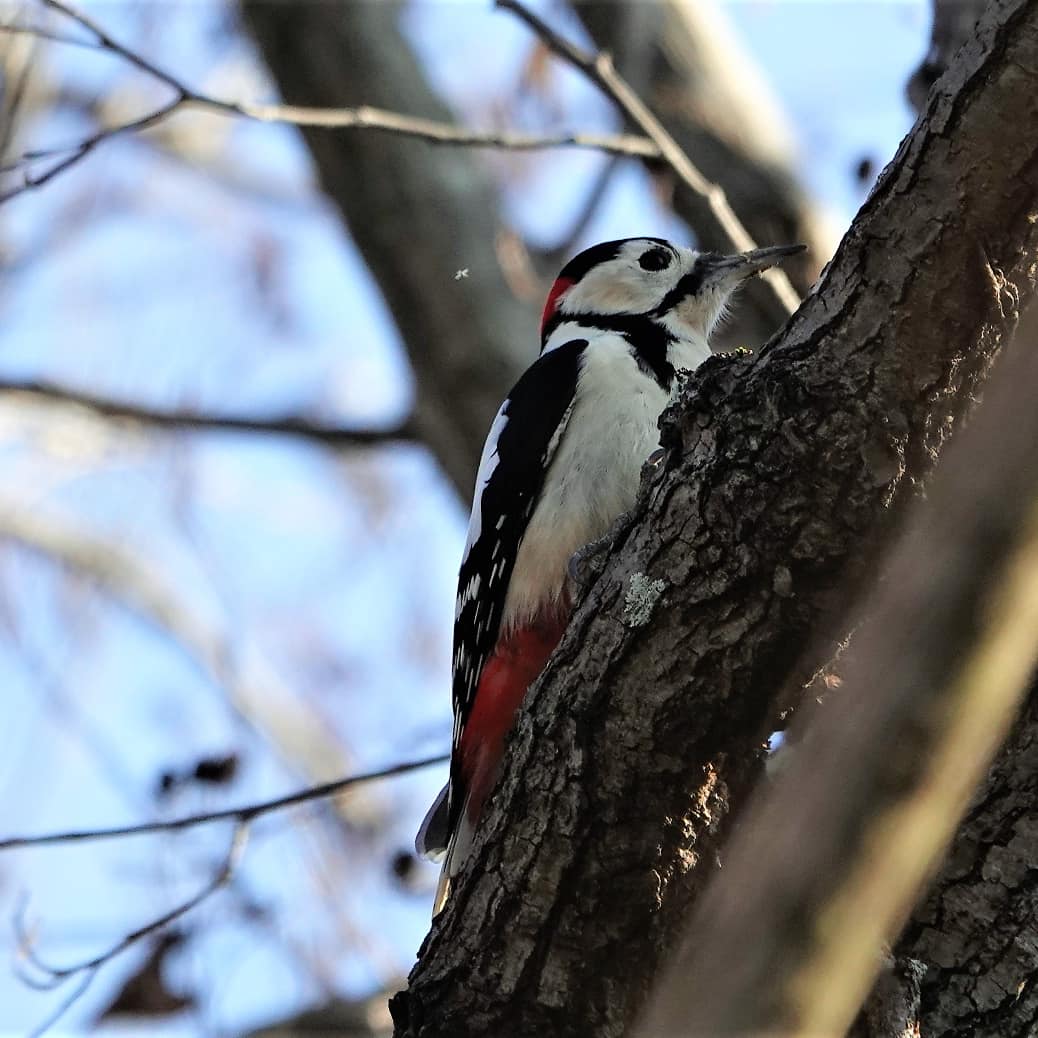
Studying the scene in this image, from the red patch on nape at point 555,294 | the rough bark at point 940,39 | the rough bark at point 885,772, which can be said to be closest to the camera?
the rough bark at point 885,772

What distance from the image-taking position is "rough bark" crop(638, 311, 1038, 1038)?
0.95 meters

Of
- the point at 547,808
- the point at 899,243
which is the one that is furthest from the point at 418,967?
the point at 899,243

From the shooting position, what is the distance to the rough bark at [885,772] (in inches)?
37.3

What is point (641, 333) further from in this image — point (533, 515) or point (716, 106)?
point (716, 106)

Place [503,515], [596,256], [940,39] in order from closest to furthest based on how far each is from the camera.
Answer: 1. [503,515]
2. [940,39]
3. [596,256]

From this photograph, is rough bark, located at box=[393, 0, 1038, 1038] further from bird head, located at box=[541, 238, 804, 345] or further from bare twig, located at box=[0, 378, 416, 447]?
bare twig, located at box=[0, 378, 416, 447]

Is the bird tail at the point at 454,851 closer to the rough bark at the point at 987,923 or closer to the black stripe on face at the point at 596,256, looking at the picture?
the rough bark at the point at 987,923

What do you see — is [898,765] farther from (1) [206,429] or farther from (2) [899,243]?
(1) [206,429]

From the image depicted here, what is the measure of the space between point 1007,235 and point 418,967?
1.60m

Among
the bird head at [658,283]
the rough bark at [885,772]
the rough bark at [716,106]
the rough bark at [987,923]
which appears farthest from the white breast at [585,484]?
the rough bark at [885,772]

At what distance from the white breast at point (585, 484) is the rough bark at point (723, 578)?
76 centimetres

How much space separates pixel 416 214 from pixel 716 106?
1.36m

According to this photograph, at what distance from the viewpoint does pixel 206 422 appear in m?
6.22

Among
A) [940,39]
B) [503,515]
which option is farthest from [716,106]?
[503,515]
